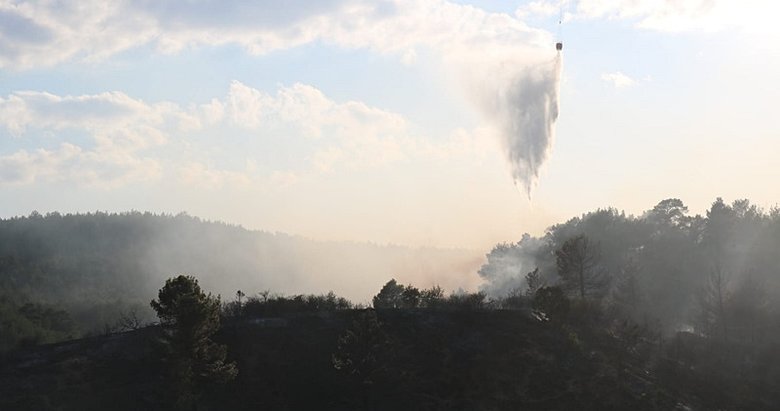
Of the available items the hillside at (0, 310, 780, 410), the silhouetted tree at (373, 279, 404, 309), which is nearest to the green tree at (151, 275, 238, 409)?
the hillside at (0, 310, 780, 410)

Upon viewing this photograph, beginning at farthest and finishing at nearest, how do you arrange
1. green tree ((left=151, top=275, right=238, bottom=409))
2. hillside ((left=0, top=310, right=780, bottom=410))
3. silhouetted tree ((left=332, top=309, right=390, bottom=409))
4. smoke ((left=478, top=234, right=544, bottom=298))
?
1. smoke ((left=478, top=234, right=544, bottom=298))
2. hillside ((left=0, top=310, right=780, bottom=410))
3. silhouetted tree ((left=332, top=309, right=390, bottom=409))
4. green tree ((left=151, top=275, right=238, bottom=409))

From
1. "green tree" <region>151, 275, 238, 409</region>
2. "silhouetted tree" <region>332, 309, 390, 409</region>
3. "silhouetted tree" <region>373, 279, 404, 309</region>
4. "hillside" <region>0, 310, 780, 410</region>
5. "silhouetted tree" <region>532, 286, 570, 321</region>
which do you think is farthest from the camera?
"silhouetted tree" <region>373, 279, 404, 309</region>

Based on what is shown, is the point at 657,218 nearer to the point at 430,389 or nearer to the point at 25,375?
the point at 430,389

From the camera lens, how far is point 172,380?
144ft

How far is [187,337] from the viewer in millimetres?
44125

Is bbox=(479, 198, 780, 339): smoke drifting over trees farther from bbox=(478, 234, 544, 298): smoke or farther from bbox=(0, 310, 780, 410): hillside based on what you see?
bbox=(0, 310, 780, 410): hillside

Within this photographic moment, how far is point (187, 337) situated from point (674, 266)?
262 ft

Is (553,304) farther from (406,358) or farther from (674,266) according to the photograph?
(674,266)

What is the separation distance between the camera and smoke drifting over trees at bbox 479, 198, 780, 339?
83.8 metres

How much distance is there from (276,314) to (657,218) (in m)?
76.9

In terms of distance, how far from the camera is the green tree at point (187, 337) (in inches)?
1720

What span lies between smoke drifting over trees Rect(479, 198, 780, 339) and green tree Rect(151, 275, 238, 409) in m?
44.1

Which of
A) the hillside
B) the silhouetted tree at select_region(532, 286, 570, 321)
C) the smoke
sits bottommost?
the hillside

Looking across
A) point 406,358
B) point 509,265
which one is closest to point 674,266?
point 509,265
